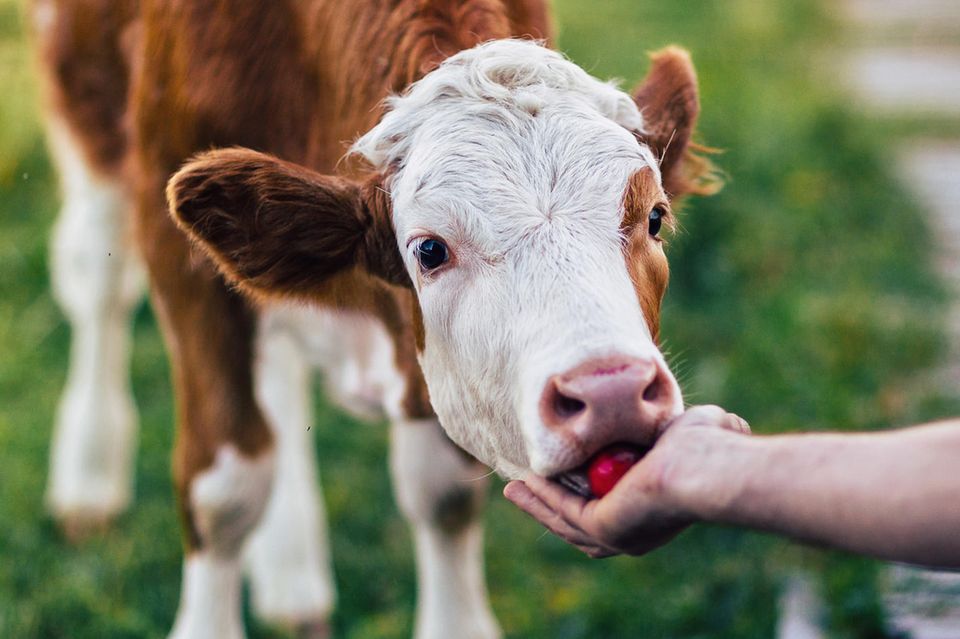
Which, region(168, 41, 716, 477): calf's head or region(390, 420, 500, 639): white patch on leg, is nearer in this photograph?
region(168, 41, 716, 477): calf's head

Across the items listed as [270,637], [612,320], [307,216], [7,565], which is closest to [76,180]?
[7,565]

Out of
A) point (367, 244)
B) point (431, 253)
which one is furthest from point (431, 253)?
point (367, 244)

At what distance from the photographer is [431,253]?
2.57 meters

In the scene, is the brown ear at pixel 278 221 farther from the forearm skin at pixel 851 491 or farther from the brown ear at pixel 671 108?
the forearm skin at pixel 851 491

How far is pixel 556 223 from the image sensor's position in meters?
2.44

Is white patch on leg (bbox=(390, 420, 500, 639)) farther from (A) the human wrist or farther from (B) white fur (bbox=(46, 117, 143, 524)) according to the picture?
(A) the human wrist

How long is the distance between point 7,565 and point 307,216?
2.35 m

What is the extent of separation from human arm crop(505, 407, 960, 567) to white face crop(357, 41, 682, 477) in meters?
0.12

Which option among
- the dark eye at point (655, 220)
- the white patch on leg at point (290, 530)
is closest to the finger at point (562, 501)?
the dark eye at point (655, 220)

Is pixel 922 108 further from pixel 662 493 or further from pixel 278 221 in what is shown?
pixel 662 493

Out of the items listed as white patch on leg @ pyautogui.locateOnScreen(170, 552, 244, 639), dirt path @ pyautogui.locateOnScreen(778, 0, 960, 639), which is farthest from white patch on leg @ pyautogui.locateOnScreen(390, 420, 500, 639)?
dirt path @ pyautogui.locateOnScreen(778, 0, 960, 639)

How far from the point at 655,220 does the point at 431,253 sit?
485 mm

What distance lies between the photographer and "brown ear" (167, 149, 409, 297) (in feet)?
8.73

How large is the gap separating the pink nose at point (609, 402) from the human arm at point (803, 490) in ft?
0.17
